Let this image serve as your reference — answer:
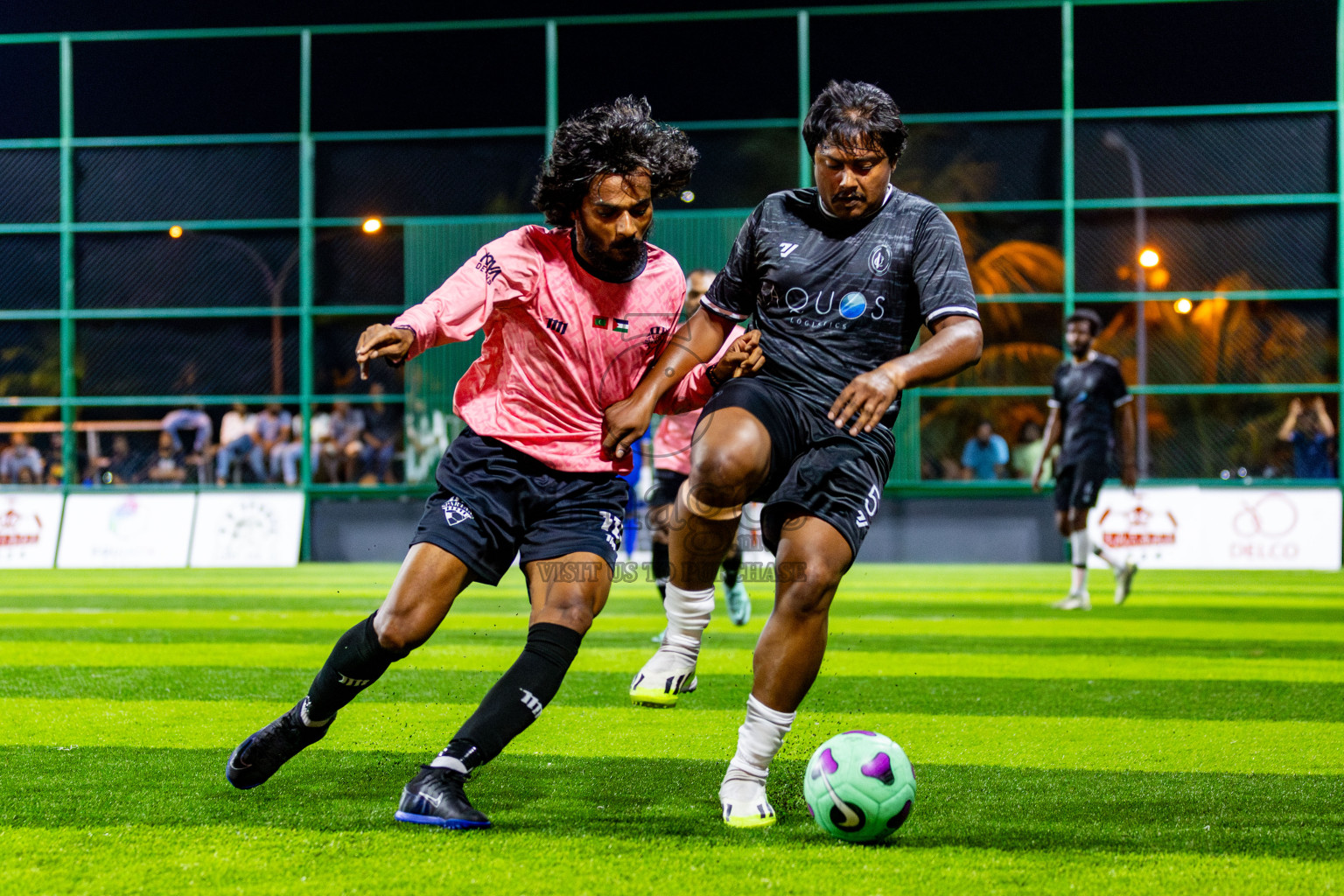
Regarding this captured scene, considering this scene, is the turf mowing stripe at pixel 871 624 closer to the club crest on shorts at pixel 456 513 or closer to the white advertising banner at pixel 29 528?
the club crest on shorts at pixel 456 513

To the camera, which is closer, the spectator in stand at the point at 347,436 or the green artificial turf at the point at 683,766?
the green artificial turf at the point at 683,766

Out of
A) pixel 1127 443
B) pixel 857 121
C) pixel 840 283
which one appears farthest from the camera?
pixel 1127 443

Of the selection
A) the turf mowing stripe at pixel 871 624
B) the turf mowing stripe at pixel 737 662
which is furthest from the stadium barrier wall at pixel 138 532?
the turf mowing stripe at pixel 737 662

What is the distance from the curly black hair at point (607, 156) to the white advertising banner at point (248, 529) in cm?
1462

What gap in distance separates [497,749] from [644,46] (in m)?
18.7

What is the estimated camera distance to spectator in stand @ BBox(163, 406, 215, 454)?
1955 centimetres

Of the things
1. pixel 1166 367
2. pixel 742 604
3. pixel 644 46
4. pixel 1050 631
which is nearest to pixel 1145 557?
pixel 1166 367

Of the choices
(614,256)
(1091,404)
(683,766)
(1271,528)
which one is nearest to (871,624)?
(1091,404)

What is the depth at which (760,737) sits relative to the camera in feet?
12.2

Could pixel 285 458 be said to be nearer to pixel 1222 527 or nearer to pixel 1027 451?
pixel 1027 451

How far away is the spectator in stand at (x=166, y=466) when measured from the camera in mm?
19531

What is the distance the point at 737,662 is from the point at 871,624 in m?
2.84

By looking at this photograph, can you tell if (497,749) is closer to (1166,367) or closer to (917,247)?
(917,247)

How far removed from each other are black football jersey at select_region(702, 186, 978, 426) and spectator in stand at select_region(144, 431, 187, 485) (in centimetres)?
1703
